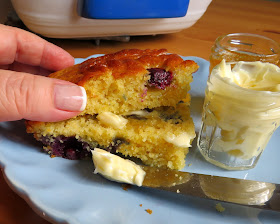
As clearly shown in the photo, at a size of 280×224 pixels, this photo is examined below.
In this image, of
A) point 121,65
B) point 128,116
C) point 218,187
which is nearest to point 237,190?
point 218,187

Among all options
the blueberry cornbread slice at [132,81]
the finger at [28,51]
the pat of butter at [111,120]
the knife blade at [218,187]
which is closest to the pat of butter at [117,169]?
the knife blade at [218,187]

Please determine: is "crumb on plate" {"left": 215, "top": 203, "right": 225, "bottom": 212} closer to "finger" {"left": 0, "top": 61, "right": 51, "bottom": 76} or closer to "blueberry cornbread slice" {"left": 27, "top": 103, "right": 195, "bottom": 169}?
"blueberry cornbread slice" {"left": 27, "top": 103, "right": 195, "bottom": 169}

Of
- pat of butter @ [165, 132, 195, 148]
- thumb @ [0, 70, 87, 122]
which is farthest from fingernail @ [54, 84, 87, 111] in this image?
pat of butter @ [165, 132, 195, 148]

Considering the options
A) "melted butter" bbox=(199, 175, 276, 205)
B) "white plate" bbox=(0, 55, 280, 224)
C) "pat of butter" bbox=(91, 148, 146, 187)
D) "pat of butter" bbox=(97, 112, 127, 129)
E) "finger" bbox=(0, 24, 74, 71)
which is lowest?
"white plate" bbox=(0, 55, 280, 224)

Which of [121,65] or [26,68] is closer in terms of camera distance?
[121,65]

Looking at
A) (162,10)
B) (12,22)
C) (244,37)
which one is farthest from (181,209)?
(12,22)

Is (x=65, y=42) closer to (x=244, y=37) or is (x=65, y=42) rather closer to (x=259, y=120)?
(x=244, y=37)

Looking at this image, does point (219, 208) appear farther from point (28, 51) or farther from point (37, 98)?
point (28, 51)

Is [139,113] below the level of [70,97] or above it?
below
